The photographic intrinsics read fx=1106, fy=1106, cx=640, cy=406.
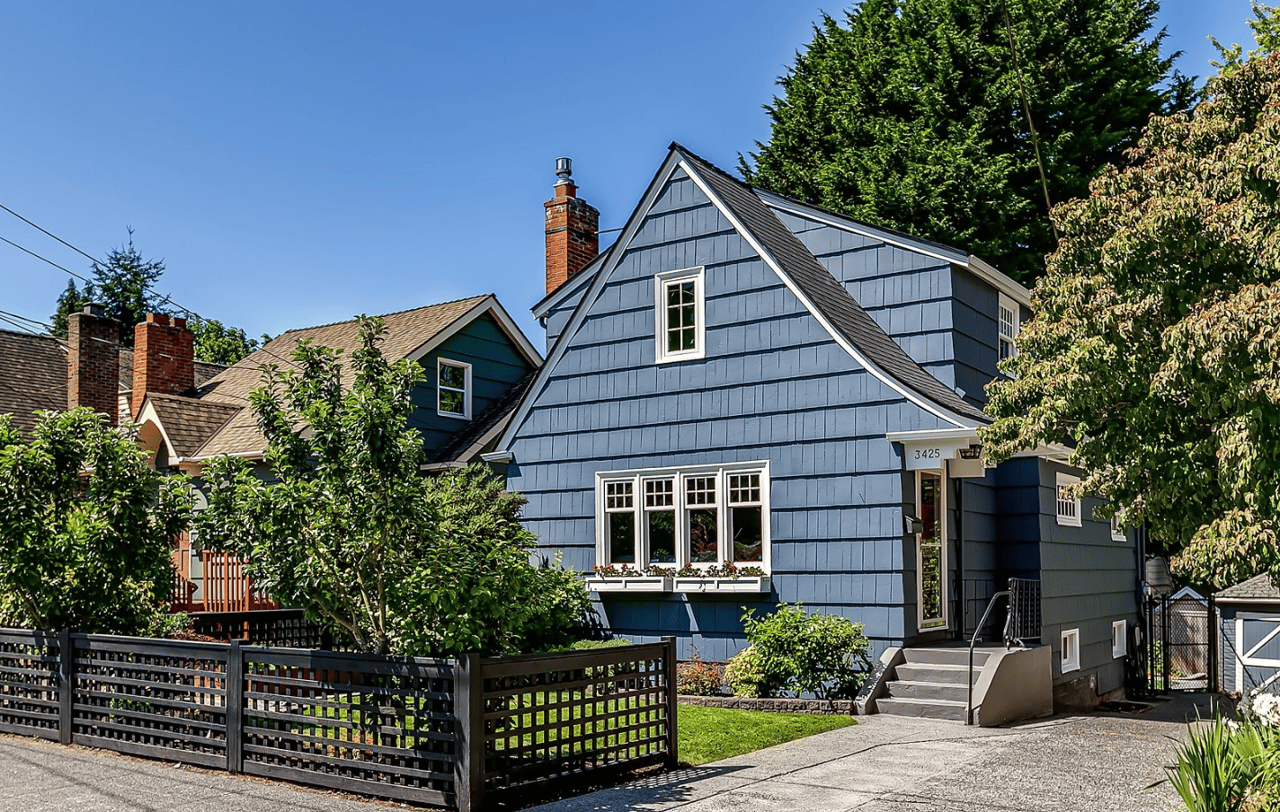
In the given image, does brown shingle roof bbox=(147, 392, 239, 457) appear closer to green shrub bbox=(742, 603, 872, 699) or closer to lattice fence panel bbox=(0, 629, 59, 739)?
lattice fence panel bbox=(0, 629, 59, 739)

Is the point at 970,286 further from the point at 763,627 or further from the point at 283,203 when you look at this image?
the point at 283,203

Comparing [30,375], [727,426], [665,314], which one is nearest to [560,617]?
[727,426]

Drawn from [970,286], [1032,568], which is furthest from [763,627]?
[970,286]

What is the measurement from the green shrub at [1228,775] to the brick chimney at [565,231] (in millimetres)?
15772

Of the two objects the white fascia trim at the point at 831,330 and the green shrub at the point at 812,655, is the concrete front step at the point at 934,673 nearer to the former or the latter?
the green shrub at the point at 812,655

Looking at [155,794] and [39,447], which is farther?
[39,447]

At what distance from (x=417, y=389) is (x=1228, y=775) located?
53.7 ft

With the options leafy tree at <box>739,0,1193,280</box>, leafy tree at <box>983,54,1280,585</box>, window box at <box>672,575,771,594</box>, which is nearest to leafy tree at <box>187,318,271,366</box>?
leafy tree at <box>739,0,1193,280</box>

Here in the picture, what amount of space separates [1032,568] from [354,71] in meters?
12.8

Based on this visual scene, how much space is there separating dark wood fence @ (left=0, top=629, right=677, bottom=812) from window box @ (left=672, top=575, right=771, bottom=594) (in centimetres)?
407

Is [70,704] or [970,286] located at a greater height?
[970,286]

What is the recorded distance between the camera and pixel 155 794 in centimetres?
874

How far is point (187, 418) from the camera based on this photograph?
2202cm

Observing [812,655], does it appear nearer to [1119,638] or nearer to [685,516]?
[685,516]
